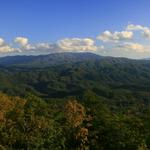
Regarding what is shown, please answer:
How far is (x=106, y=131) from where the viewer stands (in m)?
71.2

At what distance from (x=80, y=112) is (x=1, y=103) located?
2259 centimetres

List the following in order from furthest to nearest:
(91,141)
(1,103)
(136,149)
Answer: (1,103)
(91,141)
(136,149)

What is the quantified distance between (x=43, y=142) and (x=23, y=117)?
7453 mm

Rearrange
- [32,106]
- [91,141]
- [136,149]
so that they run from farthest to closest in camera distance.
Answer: [32,106] → [91,141] → [136,149]

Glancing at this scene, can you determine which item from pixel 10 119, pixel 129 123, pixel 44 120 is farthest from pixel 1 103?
pixel 129 123

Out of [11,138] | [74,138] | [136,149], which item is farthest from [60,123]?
[136,149]

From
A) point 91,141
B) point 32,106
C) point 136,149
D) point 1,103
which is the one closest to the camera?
point 136,149

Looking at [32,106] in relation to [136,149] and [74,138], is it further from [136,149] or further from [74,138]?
[136,149]

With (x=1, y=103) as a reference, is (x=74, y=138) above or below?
below

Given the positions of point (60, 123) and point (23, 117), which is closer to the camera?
point (23, 117)

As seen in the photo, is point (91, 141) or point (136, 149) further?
point (91, 141)

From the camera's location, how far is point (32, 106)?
2945 inches

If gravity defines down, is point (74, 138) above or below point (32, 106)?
below

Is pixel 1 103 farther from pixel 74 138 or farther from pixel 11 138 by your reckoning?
pixel 74 138
